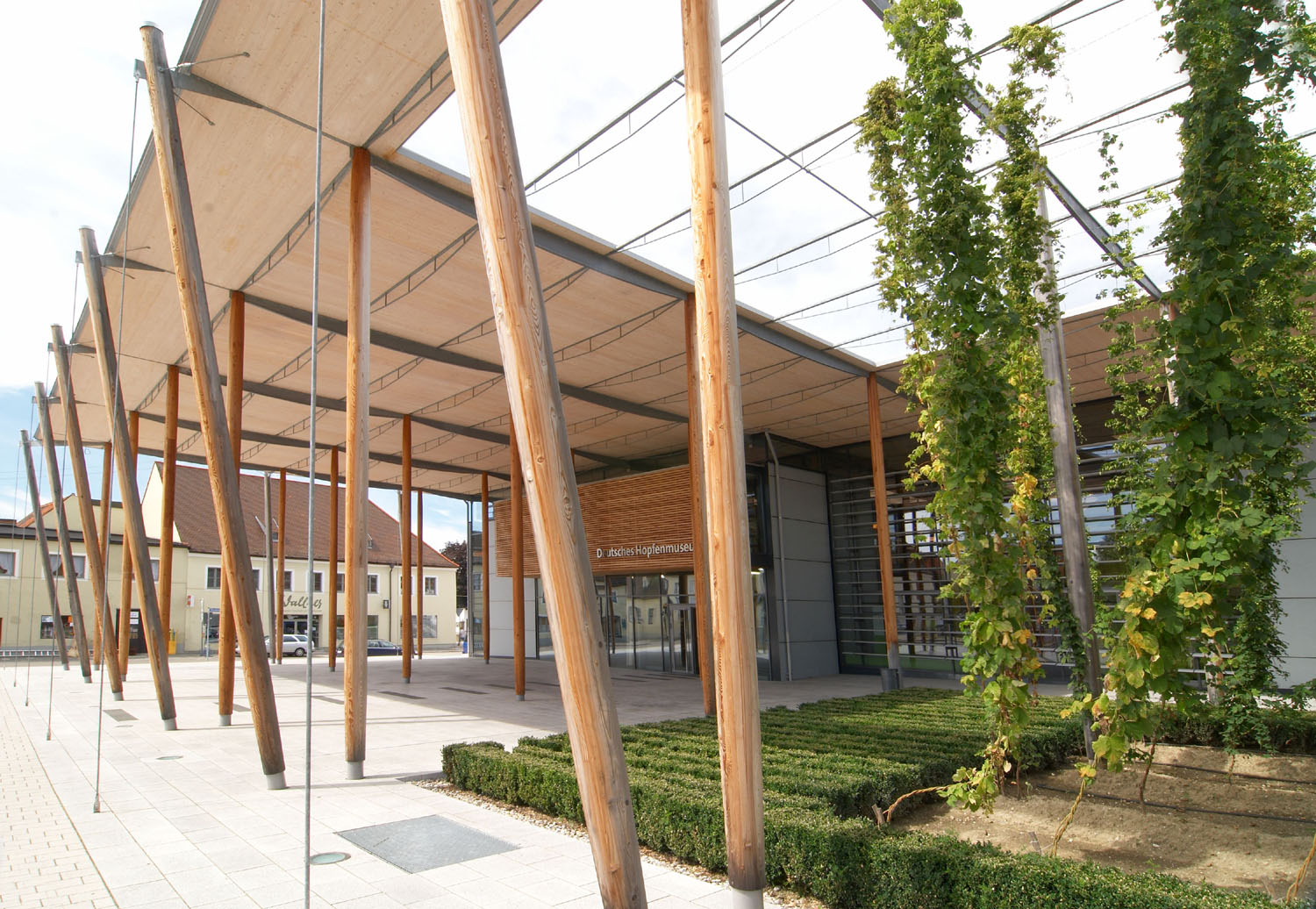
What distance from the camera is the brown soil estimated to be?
572 centimetres

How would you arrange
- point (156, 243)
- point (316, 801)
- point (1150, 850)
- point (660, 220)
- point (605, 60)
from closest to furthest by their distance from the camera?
point (1150, 850) < point (316, 801) < point (605, 60) < point (660, 220) < point (156, 243)

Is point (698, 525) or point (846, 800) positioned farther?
point (698, 525)

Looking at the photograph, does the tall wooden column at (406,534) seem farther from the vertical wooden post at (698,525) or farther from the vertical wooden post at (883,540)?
the vertical wooden post at (883,540)

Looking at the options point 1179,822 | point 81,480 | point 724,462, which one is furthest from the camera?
point 81,480

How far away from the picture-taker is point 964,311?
5.42 meters

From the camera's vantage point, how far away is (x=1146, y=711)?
4875 millimetres

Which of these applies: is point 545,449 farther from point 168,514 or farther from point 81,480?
point 81,480

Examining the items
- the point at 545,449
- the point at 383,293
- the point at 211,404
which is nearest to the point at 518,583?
the point at 383,293

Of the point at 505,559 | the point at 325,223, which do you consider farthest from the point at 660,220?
the point at 505,559

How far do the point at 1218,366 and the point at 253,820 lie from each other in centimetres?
832

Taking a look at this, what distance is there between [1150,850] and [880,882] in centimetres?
255

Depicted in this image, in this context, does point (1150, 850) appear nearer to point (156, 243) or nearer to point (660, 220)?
point (660, 220)

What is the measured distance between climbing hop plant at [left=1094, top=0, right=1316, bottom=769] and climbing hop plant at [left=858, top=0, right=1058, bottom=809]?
68 centimetres

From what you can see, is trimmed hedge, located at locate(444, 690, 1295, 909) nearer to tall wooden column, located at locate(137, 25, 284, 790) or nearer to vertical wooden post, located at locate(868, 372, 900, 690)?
tall wooden column, located at locate(137, 25, 284, 790)
